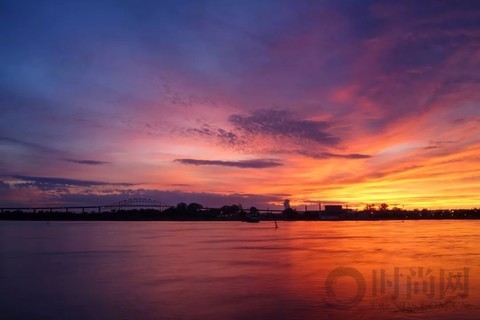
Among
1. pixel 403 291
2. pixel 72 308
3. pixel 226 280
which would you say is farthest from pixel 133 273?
pixel 403 291

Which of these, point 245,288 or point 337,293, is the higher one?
point 337,293

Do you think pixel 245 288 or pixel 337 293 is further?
pixel 245 288

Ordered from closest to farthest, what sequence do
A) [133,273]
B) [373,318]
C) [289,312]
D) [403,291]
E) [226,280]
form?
[373,318] → [289,312] → [403,291] → [226,280] → [133,273]

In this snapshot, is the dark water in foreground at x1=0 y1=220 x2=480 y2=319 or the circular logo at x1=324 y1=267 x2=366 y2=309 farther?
the circular logo at x1=324 y1=267 x2=366 y2=309

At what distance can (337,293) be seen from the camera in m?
21.9

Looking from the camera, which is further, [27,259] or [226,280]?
[27,259]

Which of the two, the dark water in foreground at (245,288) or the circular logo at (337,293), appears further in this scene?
the circular logo at (337,293)

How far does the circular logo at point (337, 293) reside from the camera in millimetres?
19328

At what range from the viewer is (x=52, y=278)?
29.1 m

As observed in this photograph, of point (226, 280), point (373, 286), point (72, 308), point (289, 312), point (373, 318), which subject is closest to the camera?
point (373, 318)

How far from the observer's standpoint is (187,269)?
107 feet

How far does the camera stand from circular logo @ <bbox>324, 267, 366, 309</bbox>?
19.3m

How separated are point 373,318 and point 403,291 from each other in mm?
6190

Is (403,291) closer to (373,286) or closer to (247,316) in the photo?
(373,286)
